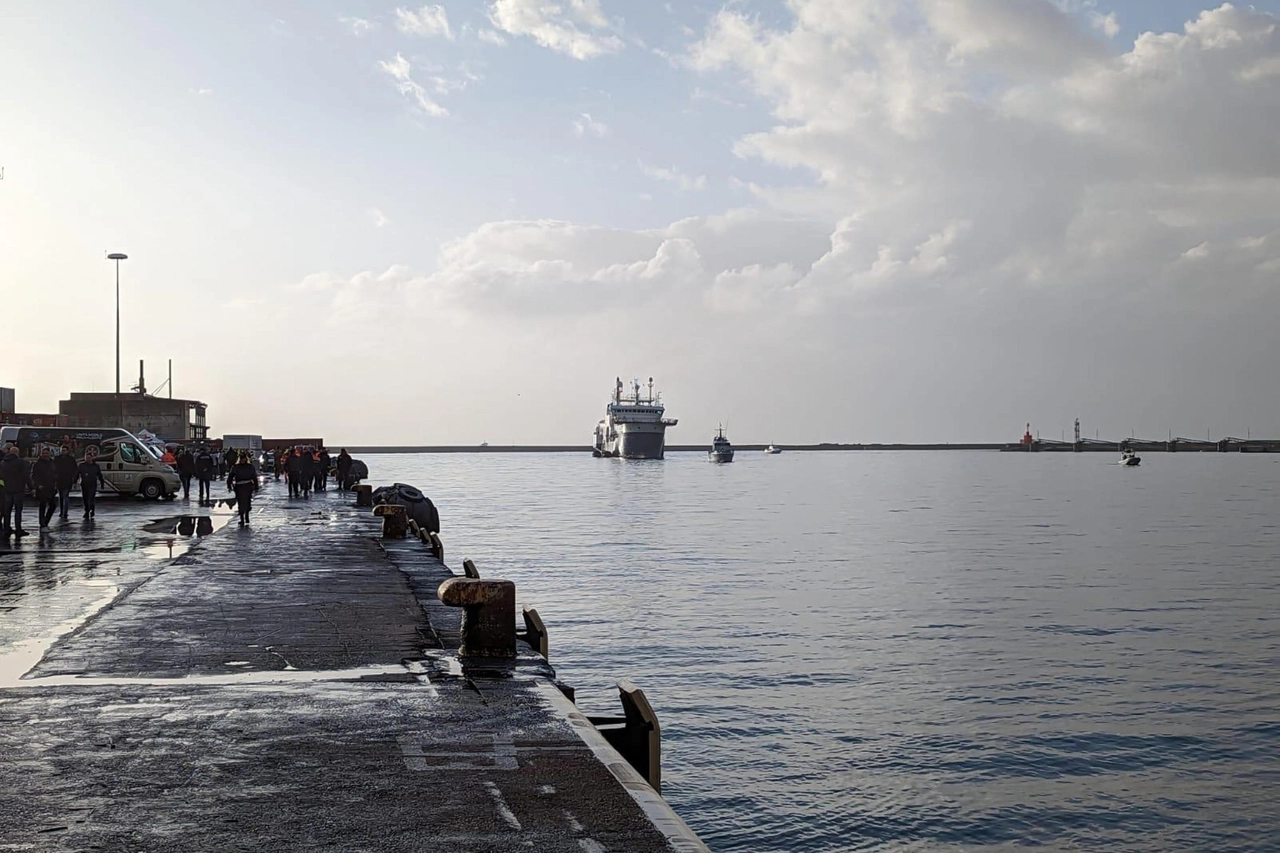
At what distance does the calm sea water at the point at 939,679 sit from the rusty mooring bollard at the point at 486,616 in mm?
2852

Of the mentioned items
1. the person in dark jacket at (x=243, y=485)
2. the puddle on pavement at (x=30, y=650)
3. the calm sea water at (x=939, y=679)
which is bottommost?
the calm sea water at (x=939, y=679)

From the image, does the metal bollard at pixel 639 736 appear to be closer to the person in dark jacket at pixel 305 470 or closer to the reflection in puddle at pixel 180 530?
the reflection in puddle at pixel 180 530

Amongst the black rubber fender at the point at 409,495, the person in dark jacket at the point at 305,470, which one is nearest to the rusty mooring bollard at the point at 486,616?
the black rubber fender at the point at 409,495

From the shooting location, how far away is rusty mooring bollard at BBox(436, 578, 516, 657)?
10750 millimetres

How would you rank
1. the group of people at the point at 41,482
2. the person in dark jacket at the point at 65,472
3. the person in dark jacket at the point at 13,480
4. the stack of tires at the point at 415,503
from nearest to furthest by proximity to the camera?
the person in dark jacket at the point at 13,480, the group of people at the point at 41,482, the person in dark jacket at the point at 65,472, the stack of tires at the point at 415,503

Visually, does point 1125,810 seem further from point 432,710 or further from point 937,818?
point 432,710

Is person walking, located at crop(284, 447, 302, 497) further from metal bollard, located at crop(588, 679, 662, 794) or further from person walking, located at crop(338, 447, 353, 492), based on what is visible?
metal bollard, located at crop(588, 679, 662, 794)

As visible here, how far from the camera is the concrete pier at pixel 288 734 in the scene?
596 cm

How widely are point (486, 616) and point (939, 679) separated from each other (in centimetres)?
1043

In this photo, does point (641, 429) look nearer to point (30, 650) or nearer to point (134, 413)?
point (134, 413)

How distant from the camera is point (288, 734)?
7.98 metres

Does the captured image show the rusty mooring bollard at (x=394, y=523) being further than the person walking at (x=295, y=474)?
No

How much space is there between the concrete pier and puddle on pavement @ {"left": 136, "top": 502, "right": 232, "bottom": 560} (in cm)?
→ 581

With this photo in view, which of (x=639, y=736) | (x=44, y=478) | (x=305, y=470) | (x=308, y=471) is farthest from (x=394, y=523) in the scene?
(x=308, y=471)
